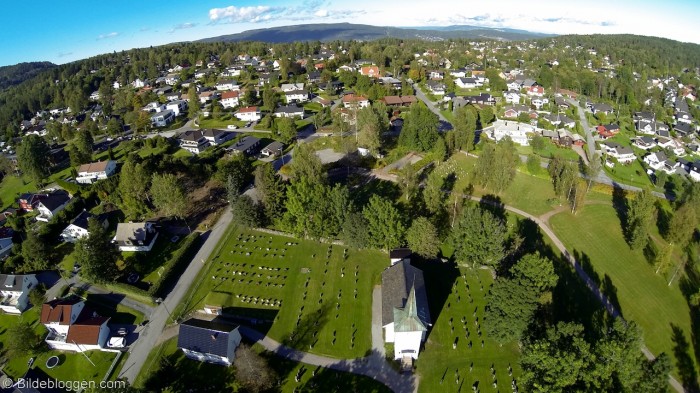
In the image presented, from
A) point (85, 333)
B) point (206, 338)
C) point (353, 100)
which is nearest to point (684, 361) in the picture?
point (206, 338)

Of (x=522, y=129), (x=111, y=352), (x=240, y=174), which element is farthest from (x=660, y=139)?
(x=111, y=352)

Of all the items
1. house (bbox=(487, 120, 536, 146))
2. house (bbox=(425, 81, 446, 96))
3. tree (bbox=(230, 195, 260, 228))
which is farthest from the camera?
house (bbox=(425, 81, 446, 96))

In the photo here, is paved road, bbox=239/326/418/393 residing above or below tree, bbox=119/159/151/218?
below

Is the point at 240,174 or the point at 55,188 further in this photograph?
the point at 55,188

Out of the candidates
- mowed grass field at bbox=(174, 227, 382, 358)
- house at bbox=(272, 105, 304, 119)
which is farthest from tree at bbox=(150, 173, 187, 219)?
house at bbox=(272, 105, 304, 119)

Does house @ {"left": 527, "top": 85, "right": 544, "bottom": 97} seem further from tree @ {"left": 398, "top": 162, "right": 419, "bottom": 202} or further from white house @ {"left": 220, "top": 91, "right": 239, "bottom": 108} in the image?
white house @ {"left": 220, "top": 91, "right": 239, "bottom": 108}

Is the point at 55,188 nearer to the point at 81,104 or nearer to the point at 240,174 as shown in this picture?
the point at 240,174
